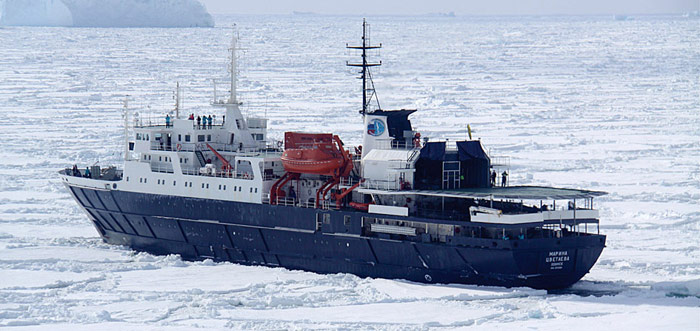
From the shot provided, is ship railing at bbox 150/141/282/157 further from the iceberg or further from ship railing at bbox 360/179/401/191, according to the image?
the iceberg

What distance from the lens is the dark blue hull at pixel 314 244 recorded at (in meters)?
24.5

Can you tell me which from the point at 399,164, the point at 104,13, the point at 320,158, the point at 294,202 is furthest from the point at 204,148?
the point at 104,13

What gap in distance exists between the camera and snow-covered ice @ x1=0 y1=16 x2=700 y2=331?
2253 centimetres

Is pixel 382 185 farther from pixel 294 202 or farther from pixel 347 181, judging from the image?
pixel 294 202

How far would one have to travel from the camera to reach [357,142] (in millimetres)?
43344

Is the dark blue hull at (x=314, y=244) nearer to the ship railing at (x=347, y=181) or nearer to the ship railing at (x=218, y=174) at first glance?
the ship railing at (x=218, y=174)

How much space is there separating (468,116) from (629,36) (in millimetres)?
102046

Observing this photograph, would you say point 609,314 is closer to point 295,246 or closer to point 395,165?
point 395,165

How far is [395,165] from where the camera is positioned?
26297 millimetres

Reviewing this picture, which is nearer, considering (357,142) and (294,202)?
(294,202)

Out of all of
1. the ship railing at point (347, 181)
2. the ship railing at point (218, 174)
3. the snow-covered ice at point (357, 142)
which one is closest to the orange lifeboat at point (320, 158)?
the ship railing at point (347, 181)

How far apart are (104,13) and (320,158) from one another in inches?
4916

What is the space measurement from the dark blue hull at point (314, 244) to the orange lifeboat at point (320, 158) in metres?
1.02

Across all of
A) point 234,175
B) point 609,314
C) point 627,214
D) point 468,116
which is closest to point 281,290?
point 234,175
